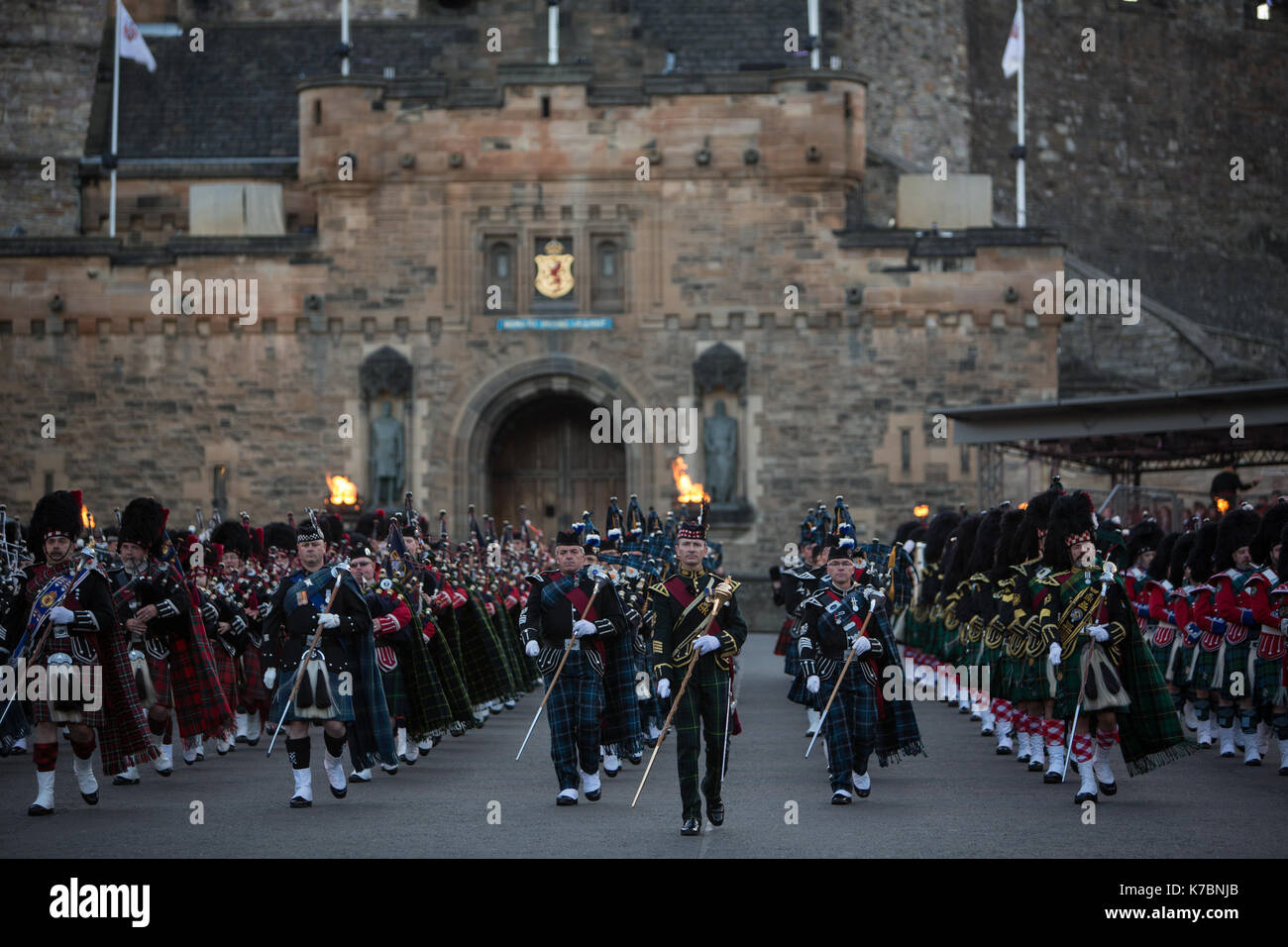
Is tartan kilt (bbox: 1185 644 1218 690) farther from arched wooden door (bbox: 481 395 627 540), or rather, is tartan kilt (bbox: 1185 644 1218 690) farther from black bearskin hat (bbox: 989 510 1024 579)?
arched wooden door (bbox: 481 395 627 540)

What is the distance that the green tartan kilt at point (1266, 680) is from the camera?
632 inches

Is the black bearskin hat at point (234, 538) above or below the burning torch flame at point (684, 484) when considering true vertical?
below

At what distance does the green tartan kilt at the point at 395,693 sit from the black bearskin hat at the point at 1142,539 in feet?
25.4

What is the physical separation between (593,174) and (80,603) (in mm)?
24754

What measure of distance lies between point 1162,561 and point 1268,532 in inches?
127

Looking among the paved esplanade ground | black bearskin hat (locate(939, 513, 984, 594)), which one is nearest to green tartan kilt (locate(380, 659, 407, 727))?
the paved esplanade ground

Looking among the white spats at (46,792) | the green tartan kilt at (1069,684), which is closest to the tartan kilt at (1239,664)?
the green tartan kilt at (1069,684)

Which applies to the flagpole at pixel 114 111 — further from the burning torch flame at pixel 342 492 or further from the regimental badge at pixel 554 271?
the regimental badge at pixel 554 271

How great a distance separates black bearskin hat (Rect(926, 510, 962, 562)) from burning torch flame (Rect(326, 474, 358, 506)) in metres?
14.0

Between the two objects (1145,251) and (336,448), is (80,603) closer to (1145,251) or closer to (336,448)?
(336,448)

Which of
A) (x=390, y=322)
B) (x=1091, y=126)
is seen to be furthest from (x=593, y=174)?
(x=1091, y=126)

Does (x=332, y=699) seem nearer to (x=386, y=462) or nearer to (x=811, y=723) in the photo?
(x=811, y=723)

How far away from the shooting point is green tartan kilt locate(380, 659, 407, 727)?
16.6m

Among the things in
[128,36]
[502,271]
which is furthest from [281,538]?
[128,36]
